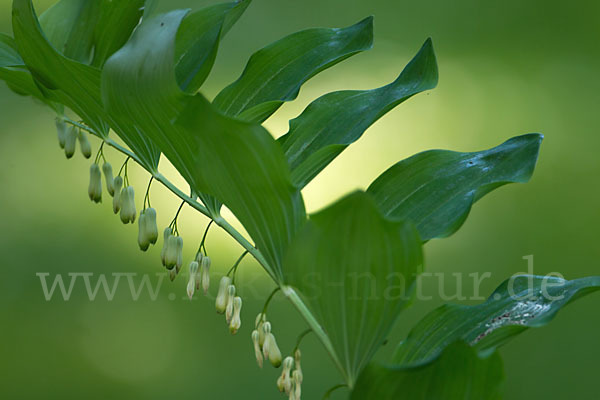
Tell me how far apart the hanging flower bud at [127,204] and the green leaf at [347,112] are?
253 millimetres

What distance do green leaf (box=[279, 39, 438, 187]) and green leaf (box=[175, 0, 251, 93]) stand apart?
0.50 ft

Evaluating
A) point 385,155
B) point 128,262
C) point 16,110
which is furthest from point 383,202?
point 16,110

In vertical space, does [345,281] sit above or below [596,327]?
above

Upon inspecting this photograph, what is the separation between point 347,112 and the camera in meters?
0.92

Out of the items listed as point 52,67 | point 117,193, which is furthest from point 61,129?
point 52,67

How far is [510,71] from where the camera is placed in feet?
7.15

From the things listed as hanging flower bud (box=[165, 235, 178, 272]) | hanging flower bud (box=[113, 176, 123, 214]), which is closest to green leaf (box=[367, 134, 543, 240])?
hanging flower bud (box=[165, 235, 178, 272])

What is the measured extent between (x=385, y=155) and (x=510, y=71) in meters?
0.53

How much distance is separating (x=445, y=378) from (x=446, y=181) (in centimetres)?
31

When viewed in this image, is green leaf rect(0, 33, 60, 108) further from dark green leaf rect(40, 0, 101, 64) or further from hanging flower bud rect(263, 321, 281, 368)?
hanging flower bud rect(263, 321, 281, 368)

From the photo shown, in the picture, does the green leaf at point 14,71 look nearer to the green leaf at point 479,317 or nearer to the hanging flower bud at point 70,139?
the hanging flower bud at point 70,139

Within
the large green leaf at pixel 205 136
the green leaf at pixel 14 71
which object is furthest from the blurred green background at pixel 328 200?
the large green leaf at pixel 205 136

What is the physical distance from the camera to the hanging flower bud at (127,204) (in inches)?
37.9

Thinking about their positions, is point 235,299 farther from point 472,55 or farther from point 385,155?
point 472,55
